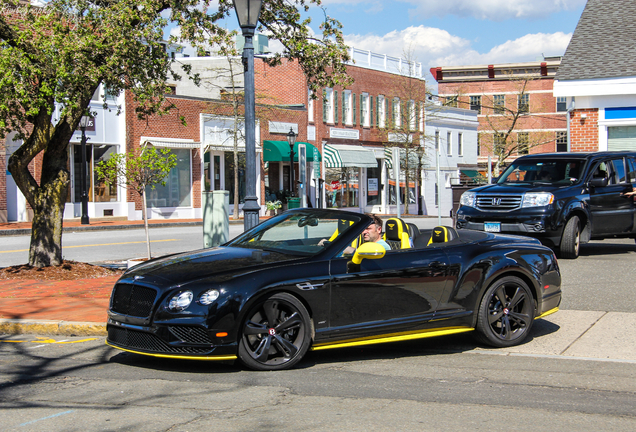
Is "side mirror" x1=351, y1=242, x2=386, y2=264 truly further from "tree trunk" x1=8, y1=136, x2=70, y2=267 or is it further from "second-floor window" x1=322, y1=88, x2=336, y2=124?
"second-floor window" x1=322, y1=88, x2=336, y2=124

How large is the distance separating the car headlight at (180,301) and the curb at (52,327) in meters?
2.21

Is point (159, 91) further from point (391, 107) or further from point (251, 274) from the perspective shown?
point (391, 107)

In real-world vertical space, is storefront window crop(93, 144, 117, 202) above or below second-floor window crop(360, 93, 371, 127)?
below

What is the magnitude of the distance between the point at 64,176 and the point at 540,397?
9.31 m

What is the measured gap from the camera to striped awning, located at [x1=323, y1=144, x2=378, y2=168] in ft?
137

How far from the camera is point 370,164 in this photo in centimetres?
4456

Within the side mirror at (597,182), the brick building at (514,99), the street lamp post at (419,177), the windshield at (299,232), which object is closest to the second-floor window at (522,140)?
the brick building at (514,99)

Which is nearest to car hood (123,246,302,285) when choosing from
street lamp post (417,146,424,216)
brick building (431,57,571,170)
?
street lamp post (417,146,424,216)

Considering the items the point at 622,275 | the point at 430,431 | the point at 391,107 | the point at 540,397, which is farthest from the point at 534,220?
the point at 391,107

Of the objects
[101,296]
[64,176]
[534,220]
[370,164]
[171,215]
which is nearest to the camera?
[101,296]

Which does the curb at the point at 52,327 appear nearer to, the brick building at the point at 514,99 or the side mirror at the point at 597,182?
the side mirror at the point at 597,182

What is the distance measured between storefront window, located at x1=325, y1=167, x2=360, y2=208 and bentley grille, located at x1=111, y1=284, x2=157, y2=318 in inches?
1424

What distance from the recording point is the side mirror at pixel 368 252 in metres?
6.03

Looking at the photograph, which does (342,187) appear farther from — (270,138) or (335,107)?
(270,138)
